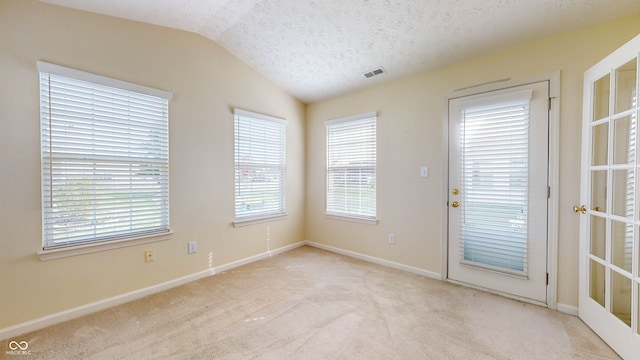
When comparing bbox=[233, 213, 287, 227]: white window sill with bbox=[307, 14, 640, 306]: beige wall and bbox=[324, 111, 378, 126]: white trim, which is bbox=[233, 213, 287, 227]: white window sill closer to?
bbox=[307, 14, 640, 306]: beige wall

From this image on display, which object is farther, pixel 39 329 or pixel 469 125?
pixel 469 125

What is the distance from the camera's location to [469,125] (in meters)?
2.74

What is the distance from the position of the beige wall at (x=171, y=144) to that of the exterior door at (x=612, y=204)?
3.39 m

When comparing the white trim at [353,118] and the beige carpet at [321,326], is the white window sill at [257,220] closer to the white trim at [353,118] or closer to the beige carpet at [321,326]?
the beige carpet at [321,326]

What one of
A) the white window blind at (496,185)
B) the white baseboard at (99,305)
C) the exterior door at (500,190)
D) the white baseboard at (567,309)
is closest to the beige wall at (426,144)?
the white baseboard at (567,309)

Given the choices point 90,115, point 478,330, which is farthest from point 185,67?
point 478,330

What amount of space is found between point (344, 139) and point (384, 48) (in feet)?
4.74

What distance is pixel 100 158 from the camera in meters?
2.33

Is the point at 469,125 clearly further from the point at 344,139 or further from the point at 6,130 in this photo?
the point at 6,130

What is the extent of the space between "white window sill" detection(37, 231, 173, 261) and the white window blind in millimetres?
3290

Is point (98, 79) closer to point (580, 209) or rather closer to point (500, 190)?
point (500, 190)

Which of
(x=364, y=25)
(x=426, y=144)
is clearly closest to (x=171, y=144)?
(x=364, y=25)

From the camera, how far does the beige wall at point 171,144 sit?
6.38ft

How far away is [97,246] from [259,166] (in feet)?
6.40
